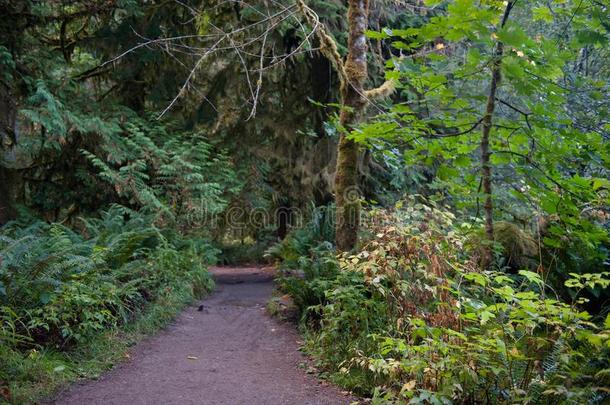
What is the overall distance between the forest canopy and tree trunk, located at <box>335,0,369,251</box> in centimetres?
3

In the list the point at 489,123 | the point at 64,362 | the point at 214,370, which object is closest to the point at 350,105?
the point at 489,123

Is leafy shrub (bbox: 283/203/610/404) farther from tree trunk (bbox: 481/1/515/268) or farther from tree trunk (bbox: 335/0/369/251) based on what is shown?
tree trunk (bbox: 335/0/369/251)

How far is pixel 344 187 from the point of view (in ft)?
24.8

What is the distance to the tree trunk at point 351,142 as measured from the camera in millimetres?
7324

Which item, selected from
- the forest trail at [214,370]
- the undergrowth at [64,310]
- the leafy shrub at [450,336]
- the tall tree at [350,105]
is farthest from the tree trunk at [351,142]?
the undergrowth at [64,310]

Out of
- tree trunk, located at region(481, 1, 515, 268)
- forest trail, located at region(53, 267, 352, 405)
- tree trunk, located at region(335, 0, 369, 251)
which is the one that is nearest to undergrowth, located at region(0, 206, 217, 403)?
forest trail, located at region(53, 267, 352, 405)

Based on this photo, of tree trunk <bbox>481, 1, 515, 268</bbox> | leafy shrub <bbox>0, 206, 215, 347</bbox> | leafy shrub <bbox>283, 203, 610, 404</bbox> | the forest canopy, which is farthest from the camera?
leafy shrub <bbox>0, 206, 215, 347</bbox>

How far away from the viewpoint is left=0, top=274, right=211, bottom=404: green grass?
4383 millimetres

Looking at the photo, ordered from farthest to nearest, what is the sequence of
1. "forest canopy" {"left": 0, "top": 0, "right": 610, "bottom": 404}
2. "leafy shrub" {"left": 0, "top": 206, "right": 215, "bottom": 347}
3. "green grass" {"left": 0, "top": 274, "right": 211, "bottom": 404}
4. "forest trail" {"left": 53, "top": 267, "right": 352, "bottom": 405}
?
"leafy shrub" {"left": 0, "top": 206, "right": 215, "bottom": 347}, "forest trail" {"left": 53, "top": 267, "right": 352, "bottom": 405}, "green grass" {"left": 0, "top": 274, "right": 211, "bottom": 404}, "forest canopy" {"left": 0, "top": 0, "right": 610, "bottom": 404}

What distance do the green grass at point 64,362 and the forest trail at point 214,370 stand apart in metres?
0.13

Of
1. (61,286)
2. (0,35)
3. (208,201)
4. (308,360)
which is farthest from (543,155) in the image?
(0,35)

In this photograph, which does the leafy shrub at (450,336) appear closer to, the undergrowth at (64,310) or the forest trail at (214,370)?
the forest trail at (214,370)

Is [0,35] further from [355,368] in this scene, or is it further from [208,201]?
[355,368]

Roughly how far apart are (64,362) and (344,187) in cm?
435
